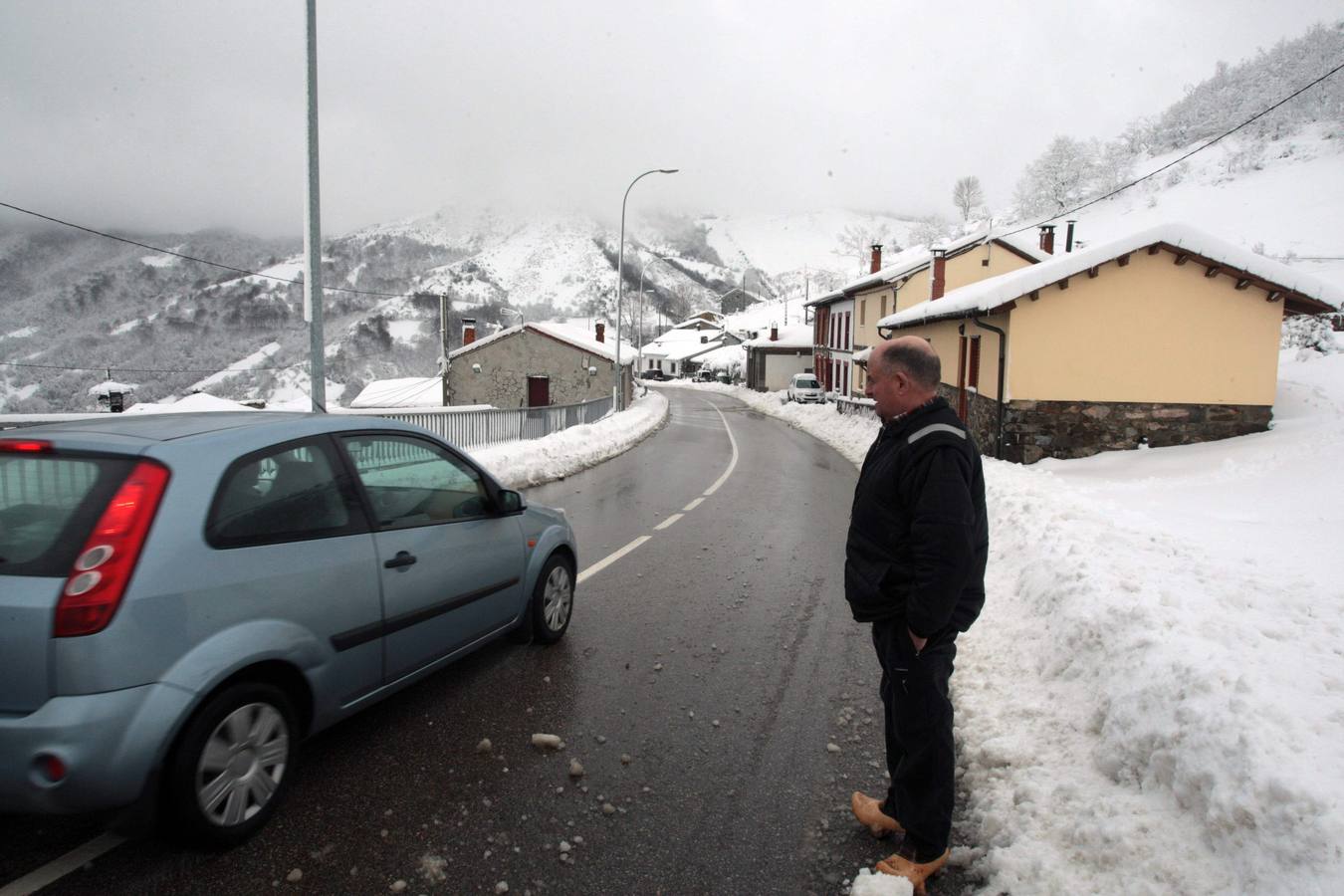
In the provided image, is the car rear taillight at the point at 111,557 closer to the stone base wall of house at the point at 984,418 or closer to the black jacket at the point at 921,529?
the black jacket at the point at 921,529

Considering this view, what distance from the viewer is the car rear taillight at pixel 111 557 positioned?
2436 millimetres

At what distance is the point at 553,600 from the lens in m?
5.13

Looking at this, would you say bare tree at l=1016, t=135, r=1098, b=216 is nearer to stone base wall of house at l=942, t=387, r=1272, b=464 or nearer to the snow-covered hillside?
the snow-covered hillside

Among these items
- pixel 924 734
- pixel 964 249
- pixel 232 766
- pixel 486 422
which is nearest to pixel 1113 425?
pixel 486 422

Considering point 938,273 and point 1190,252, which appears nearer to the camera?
point 1190,252

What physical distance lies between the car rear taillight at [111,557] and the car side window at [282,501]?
8.6 inches

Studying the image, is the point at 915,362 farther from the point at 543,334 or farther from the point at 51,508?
the point at 543,334

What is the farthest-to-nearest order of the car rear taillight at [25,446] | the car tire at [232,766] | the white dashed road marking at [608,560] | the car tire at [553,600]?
1. the white dashed road marking at [608,560]
2. the car tire at [553,600]
3. the car rear taillight at [25,446]
4. the car tire at [232,766]

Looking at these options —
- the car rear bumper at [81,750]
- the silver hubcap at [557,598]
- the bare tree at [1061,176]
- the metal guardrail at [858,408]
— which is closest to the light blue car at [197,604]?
the car rear bumper at [81,750]

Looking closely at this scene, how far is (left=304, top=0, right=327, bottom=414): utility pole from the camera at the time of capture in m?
9.77

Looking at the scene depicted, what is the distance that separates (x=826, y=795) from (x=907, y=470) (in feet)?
5.49

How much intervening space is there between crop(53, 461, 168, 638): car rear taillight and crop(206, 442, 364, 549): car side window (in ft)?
0.72

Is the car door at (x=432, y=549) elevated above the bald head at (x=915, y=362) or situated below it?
below

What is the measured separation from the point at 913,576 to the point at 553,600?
303 centimetres
